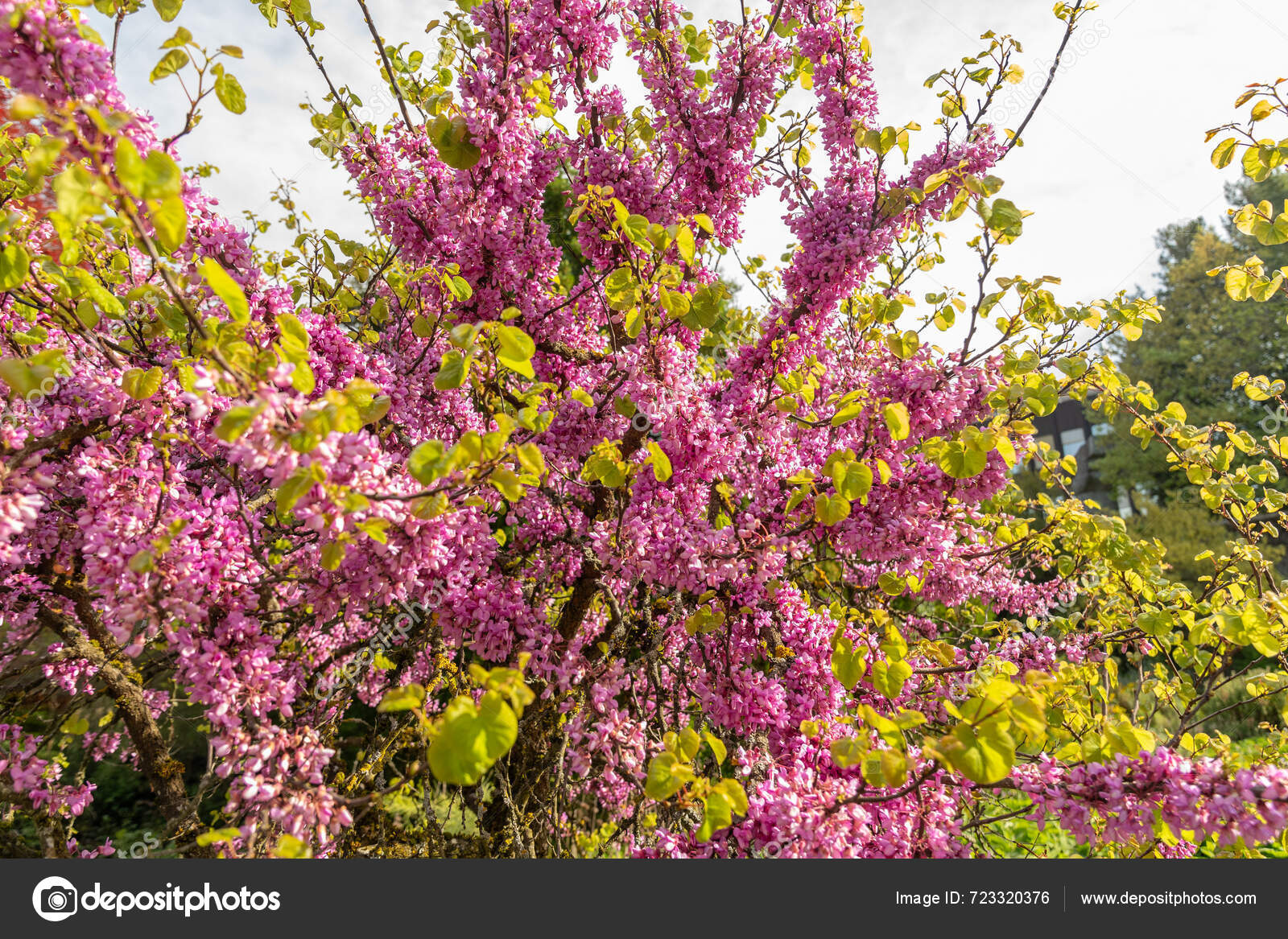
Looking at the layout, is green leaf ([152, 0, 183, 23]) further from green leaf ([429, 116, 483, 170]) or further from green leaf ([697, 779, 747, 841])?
green leaf ([697, 779, 747, 841])

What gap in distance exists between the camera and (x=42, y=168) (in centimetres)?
111

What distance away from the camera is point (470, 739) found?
121 centimetres

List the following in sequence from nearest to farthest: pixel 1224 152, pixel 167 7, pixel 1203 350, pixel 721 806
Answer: pixel 721 806, pixel 167 7, pixel 1224 152, pixel 1203 350

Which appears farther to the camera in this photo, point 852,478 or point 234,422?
point 852,478

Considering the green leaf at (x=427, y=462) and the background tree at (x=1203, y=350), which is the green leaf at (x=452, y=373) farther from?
the background tree at (x=1203, y=350)

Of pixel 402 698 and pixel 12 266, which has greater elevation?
pixel 12 266

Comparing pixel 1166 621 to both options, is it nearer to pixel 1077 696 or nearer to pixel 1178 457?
pixel 1077 696

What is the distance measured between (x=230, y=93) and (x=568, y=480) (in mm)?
1682

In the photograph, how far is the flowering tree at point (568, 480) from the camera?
1492 mm

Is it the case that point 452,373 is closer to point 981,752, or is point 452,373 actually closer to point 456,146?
point 456,146

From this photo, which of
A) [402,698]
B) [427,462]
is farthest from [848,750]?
[427,462]

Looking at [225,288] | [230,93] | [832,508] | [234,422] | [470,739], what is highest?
[230,93]

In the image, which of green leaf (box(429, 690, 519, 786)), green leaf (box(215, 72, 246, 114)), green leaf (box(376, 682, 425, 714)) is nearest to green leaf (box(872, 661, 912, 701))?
green leaf (box(429, 690, 519, 786))

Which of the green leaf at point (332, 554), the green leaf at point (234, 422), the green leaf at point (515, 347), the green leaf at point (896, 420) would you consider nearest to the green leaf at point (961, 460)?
the green leaf at point (896, 420)
